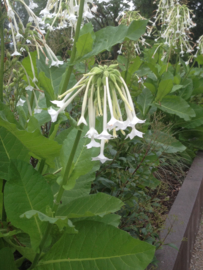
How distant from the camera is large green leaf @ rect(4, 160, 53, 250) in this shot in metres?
1.05

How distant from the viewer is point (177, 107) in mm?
3523

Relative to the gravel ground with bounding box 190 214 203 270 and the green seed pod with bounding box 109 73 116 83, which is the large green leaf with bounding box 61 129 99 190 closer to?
the green seed pod with bounding box 109 73 116 83

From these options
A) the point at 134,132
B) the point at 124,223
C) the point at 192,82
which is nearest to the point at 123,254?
the point at 134,132

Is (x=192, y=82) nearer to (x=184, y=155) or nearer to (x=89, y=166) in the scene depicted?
(x=184, y=155)

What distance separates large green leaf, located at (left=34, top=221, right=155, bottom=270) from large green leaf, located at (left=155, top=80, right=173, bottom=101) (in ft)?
8.05

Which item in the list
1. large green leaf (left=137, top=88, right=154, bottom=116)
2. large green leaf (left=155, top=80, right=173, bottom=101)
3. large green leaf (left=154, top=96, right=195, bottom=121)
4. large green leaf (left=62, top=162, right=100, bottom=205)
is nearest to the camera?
large green leaf (left=62, top=162, right=100, bottom=205)

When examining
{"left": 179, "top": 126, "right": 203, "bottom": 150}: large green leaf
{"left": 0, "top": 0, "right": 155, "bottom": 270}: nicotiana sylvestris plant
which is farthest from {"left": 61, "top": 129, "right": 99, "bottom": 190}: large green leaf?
{"left": 179, "top": 126, "right": 203, "bottom": 150}: large green leaf

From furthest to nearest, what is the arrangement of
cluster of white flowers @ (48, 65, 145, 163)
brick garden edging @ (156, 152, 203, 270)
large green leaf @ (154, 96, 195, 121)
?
1. large green leaf @ (154, 96, 195, 121)
2. brick garden edging @ (156, 152, 203, 270)
3. cluster of white flowers @ (48, 65, 145, 163)

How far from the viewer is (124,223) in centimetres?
180

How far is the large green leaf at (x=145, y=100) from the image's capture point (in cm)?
332

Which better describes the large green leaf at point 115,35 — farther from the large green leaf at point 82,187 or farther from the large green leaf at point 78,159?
the large green leaf at point 82,187

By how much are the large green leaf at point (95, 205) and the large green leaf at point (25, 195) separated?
0.45 ft

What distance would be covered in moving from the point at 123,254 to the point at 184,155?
10.2 feet

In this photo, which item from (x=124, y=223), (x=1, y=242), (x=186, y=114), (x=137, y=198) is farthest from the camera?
(x=186, y=114)
